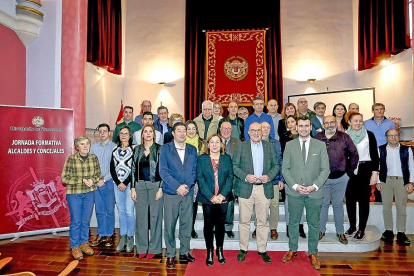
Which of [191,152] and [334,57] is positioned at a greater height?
[334,57]

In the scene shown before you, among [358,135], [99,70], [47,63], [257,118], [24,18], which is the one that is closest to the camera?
[358,135]

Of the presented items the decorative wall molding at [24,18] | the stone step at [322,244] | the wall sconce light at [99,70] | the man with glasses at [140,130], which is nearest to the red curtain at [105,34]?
the wall sconce light at [99,70]

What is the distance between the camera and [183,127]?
321 cm

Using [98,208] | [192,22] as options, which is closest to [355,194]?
[98,208]

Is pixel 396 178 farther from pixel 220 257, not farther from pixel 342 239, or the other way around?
pixel 220 257

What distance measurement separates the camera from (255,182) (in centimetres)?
321

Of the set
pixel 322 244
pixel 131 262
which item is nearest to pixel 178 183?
pixel 131 262

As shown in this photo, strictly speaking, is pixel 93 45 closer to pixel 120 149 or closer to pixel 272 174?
pixel 120 149

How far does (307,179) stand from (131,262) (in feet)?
6.80

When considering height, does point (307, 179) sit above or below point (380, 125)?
below

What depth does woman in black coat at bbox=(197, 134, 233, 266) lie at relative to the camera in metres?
3.14

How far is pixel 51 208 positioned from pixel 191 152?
2412 millimetres

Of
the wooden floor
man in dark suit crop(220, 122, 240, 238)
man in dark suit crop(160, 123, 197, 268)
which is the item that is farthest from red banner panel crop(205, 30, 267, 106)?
the wooden floor

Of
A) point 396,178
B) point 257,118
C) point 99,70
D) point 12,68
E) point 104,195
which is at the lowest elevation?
point 104,195
